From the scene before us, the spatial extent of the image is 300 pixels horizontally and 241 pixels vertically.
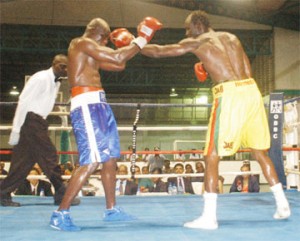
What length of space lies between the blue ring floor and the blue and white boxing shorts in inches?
15.8

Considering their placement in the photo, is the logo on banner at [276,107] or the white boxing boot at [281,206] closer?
the white boxing boot at [281,206]

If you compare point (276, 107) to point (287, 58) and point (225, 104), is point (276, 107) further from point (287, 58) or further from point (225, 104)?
point (287, 58)

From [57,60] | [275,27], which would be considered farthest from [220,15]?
[57,60]

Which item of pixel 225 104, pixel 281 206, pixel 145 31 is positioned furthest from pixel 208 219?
pixel 145 31

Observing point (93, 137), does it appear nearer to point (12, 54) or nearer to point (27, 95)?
point (27, 95)

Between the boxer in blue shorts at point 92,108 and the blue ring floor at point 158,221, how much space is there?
151 mm

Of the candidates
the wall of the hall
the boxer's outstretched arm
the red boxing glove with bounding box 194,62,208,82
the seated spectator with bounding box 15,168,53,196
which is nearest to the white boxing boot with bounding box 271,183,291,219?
the red boxing glove with bounding box 194,62,208,82

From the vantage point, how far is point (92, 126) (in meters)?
2.14

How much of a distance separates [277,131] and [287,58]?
9.14 m

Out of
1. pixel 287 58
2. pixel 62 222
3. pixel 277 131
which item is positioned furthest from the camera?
pixel 287 58

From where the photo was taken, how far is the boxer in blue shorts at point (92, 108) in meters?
2.07

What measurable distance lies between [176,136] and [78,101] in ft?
52.5

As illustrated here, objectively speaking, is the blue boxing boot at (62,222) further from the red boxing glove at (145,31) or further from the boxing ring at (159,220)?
the red boxing glove at (145,31)

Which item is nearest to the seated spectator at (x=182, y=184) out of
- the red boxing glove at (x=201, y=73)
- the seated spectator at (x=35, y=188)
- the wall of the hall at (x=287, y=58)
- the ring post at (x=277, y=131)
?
the seated spectator at (x=35, y=188)
